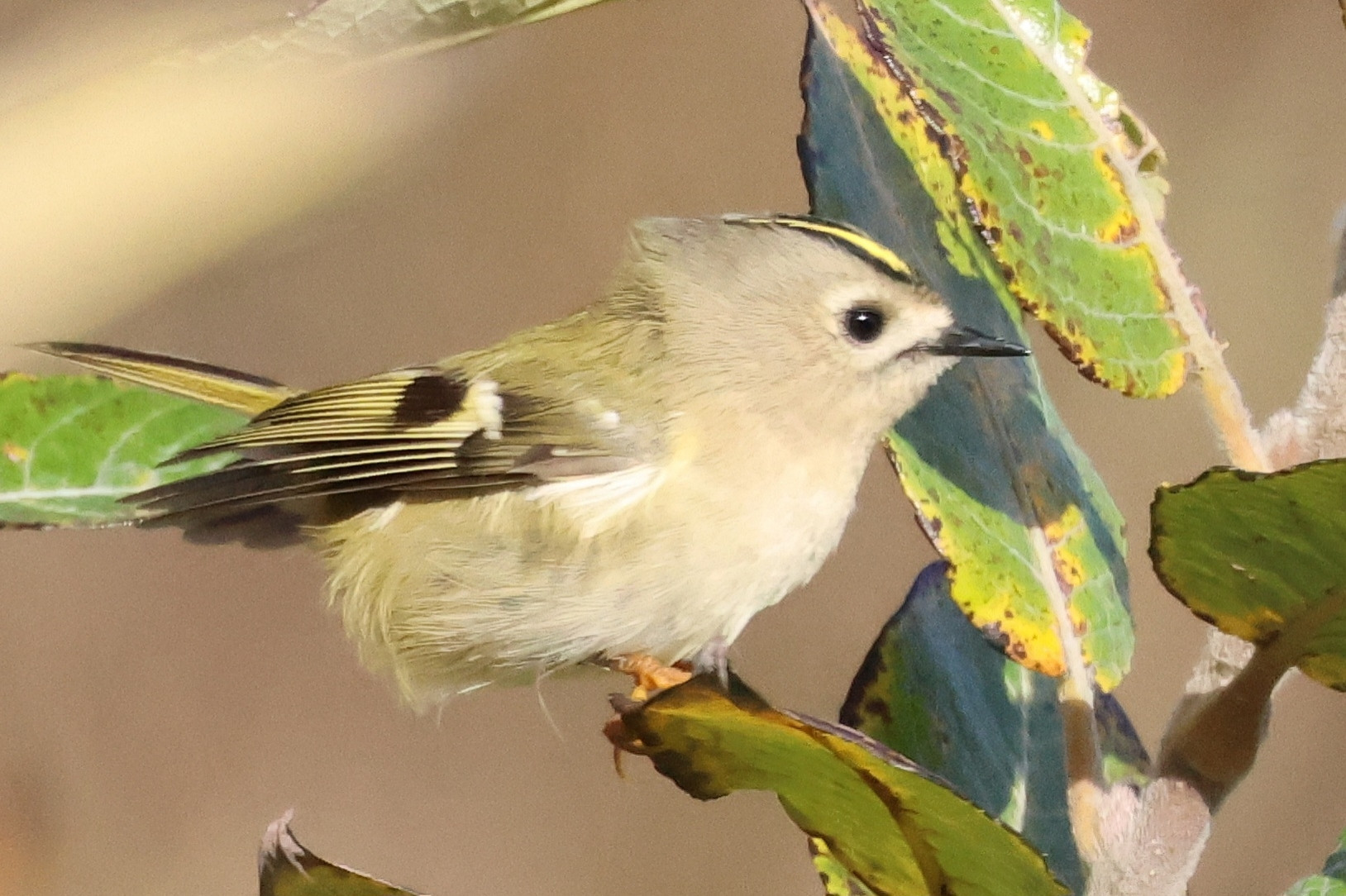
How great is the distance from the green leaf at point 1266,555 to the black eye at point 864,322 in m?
0.28

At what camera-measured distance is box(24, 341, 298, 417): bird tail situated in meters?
0.67

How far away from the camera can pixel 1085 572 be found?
493mm

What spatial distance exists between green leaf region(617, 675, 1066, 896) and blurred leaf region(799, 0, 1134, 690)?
4.5 inches

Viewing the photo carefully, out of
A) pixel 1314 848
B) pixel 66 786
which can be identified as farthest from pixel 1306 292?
pixel 66 786

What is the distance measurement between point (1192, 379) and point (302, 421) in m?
0.43

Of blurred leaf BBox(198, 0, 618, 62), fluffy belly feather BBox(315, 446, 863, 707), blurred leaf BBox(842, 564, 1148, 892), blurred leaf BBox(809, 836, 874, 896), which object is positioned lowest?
blurred leaf BBox(809, 836, 874, 896)

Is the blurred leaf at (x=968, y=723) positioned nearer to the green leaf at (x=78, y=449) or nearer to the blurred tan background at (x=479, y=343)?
the green leaf at (x=78, y=449)

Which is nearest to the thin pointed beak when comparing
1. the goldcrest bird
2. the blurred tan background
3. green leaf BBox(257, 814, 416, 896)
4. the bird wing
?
the goldcrest bird

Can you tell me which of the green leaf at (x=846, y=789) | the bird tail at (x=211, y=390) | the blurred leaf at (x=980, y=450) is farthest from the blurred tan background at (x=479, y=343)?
the green leaf at (x=846, y=789)

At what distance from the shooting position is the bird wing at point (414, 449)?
61 centimetres

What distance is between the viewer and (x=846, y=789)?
36 centimetres

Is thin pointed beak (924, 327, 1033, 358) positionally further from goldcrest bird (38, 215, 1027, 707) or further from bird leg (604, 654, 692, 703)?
bird leg (604, 654, 692, 703)

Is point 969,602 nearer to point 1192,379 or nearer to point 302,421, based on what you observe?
point 1192,379

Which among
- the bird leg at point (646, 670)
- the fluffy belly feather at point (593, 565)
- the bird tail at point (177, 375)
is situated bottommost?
the bird leg at point (646, 670)
